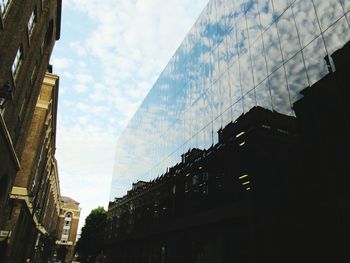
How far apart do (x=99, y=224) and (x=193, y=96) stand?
5718 centimetres

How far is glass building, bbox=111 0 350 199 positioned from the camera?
1210cm

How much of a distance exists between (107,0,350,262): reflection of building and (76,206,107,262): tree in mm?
45028

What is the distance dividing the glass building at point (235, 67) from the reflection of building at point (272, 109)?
0.06 m

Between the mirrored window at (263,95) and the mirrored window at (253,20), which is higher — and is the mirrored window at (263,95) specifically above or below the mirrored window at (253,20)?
below

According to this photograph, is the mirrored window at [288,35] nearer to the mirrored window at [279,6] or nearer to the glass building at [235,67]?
the glass building at [235,67]

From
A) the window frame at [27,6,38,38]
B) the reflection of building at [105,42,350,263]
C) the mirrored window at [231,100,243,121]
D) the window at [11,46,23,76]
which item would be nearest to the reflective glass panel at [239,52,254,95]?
the mirrored window at [231,100,243,121]

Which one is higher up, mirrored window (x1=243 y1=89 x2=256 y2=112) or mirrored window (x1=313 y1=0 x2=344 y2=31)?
mirrored window (x1=313 y1=0 x2=344 y2=31)

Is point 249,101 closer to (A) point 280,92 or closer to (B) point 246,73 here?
(B) point 246,73

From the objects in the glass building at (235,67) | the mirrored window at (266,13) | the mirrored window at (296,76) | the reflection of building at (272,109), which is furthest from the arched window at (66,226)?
the mirrored window at (296,76)

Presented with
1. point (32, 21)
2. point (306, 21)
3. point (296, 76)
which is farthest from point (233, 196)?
point (32, 21)

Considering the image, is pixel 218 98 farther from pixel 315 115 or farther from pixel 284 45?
pixel 315 115

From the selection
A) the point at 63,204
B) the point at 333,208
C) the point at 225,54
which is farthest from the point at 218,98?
the point at 63,204

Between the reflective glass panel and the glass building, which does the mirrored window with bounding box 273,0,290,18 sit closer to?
the glass building

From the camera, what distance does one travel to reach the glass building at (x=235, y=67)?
12102mm
